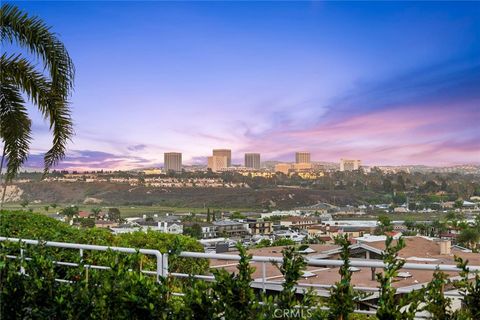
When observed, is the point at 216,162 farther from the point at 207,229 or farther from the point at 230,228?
the point at 230,228

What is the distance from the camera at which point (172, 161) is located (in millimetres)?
31375

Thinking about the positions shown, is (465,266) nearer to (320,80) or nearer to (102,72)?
(102,72)

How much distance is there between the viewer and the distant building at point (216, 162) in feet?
109

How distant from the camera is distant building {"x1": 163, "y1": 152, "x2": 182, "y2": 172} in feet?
103

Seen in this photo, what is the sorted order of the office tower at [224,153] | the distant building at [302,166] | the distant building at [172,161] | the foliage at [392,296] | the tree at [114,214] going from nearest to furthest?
the foliage at [392,296]
the tree at [114,214]
the distant building at [172,161]
the office tower at [224,153]
the distant building at [302,166]

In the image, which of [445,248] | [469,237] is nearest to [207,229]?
[469,237]

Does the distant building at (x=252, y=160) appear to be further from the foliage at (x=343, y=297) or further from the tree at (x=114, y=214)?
the foliage at (x=343, y=297)

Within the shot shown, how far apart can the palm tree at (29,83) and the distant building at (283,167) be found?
92.9 feet

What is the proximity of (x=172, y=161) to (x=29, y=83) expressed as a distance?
79.7 feet

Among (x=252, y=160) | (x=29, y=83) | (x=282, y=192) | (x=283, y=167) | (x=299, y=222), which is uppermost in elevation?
(x=252, y=160)

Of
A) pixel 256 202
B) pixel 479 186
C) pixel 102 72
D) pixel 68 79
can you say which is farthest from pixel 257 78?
pixel 479 186

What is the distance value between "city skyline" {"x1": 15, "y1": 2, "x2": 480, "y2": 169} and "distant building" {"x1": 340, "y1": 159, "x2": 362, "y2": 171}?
56.6 inches

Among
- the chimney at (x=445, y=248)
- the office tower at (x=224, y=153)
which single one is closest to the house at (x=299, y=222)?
the office tower at (x=224, y=153)

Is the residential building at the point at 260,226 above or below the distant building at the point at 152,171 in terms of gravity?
below
